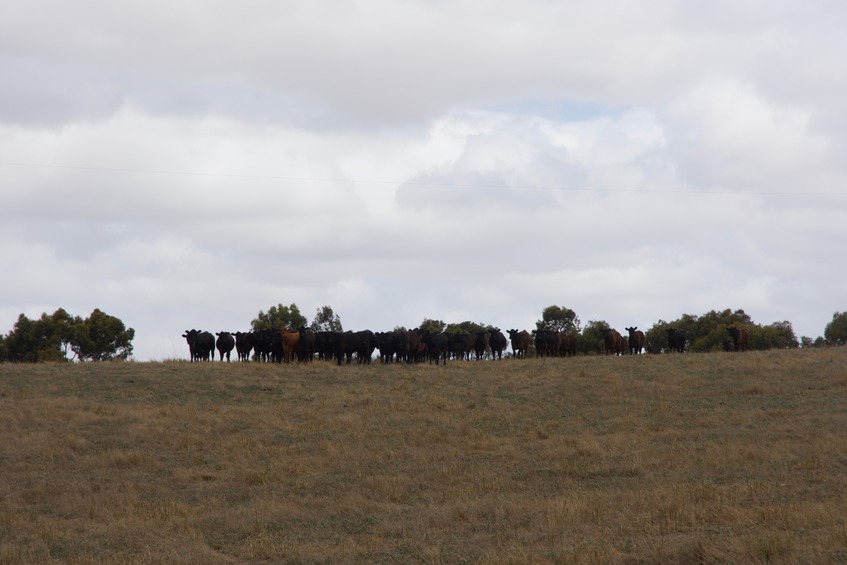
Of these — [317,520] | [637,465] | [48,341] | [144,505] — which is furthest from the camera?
[48,341]

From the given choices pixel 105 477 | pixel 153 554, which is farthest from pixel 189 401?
pixel 153 554

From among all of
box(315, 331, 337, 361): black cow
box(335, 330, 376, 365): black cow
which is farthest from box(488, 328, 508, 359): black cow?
box(315, 331, 337, 361): black cow

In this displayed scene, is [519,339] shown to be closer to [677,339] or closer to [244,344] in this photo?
[677,339]

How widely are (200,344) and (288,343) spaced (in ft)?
16.5

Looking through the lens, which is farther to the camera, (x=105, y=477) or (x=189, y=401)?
(x=189, y=401)

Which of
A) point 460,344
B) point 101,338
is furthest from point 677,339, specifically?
point 101,338

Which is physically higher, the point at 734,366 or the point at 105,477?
the point at 734,366

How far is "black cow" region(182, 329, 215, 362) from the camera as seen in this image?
4681 cm

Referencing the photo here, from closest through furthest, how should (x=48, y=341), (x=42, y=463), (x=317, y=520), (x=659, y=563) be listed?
(x=659, y=563) < (x=317, y=520) < (x=42, y=463) < (x=48, y=341)

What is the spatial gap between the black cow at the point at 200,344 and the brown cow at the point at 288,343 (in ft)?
14.3

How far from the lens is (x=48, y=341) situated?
71.4 meters

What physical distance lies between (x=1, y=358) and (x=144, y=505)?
62295 mm

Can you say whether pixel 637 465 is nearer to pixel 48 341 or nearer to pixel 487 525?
pixel 487 525

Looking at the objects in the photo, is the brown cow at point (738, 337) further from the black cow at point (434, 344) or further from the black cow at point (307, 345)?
the black cow at point (307, 345)
